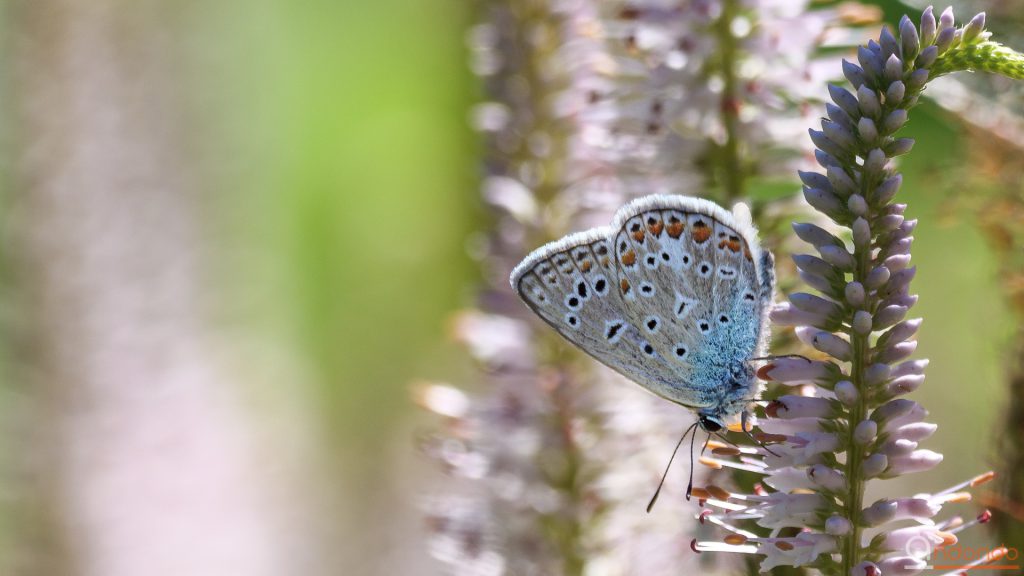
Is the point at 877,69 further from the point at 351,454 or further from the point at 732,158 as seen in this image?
the point at 351,454

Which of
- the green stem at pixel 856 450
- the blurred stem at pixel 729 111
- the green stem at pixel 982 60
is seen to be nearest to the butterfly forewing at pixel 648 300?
the blurred stem at pixel 729 111

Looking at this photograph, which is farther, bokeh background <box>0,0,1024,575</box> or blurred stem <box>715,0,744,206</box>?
bokeh background <box>0,0,1024,575</box>

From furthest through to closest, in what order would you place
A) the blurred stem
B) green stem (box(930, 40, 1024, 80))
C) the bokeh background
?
the bokeh background < the blurred stem < green stem (box(930, 40, 1024, 80))

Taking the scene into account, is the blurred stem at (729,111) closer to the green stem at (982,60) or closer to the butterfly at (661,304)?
the butterfly at (661,304)

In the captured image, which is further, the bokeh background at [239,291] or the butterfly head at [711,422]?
the bokeh background at [239,291]

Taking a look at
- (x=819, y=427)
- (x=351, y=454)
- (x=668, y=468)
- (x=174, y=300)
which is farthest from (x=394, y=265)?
(x=819, y=427)

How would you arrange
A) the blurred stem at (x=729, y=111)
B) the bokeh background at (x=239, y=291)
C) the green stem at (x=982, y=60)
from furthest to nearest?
the bokeh background at (x=239, y=291) → the blurred stem at (x=729, y=111) → the green stem at (x=982, y=60)

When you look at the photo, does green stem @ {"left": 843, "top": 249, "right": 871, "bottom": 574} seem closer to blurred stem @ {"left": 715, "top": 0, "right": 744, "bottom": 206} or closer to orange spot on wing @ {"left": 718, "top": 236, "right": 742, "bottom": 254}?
orange spot on wing @ {"left": 718, "top": 236, "right": 742, "bottom": 254}

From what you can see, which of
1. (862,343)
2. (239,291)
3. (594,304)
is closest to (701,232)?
(594,304)

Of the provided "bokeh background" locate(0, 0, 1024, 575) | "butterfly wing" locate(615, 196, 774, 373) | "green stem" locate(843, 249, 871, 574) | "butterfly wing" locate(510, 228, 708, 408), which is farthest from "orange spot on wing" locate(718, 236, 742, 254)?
"bokeh background" locate(0, 0, 1024, 575)
